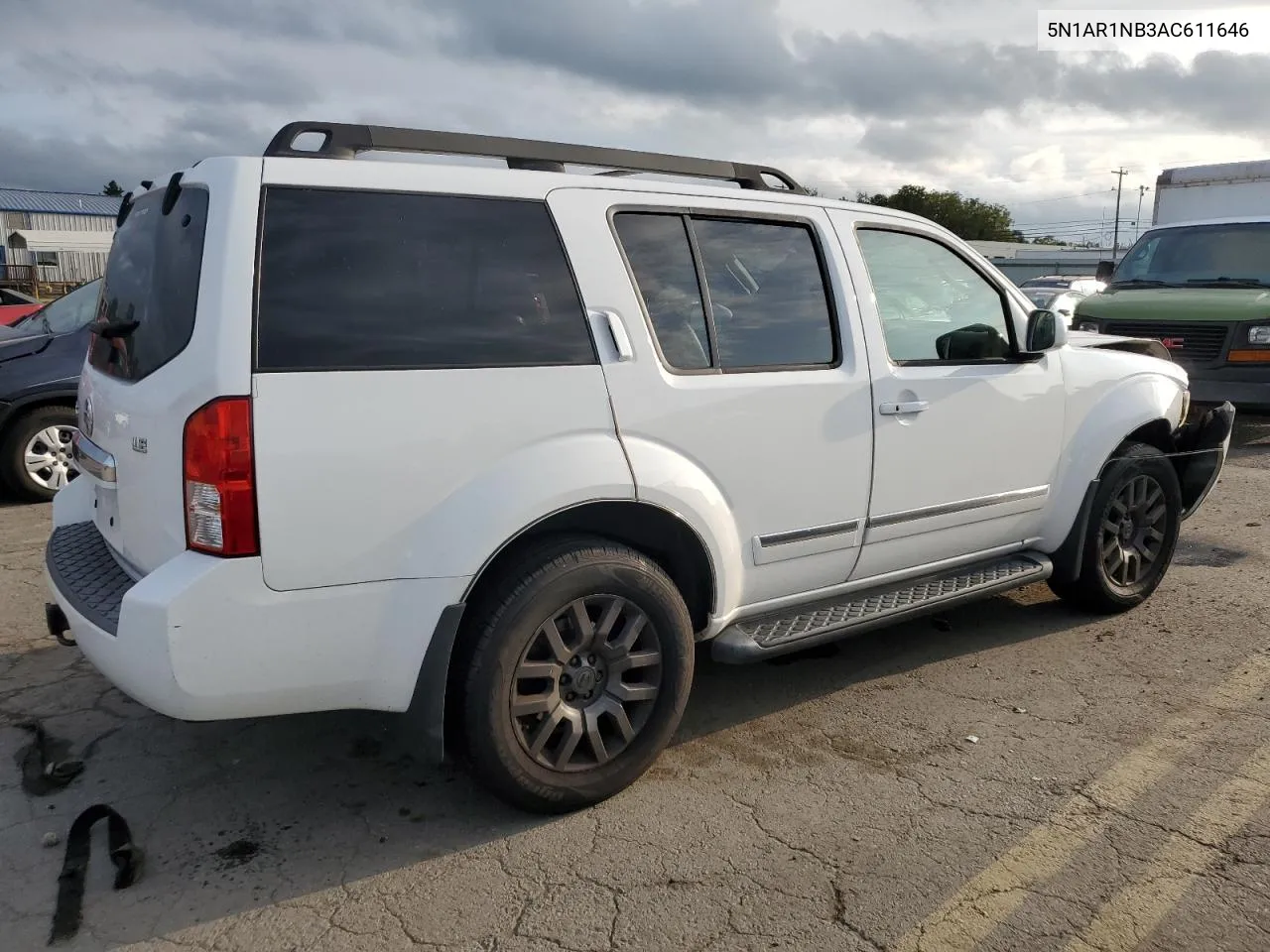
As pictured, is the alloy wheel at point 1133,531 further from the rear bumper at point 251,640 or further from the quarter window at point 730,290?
the rear bumper at point 251,640

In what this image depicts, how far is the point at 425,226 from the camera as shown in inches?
113

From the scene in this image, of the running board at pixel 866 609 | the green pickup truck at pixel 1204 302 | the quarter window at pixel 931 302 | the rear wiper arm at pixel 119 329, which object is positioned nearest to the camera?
the rear wiper arm at pixel 119 329

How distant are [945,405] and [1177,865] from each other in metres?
1.75

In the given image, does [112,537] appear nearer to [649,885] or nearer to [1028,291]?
[649,885]

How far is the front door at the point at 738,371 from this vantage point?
124 inches

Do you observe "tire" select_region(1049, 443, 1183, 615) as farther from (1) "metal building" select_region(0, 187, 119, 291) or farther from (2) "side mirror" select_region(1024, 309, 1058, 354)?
(1) "metal building" select_region(0, 187, 119, 291)

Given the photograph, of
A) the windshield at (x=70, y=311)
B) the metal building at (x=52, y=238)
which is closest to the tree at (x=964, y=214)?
the metal building at (x=52, y=238)

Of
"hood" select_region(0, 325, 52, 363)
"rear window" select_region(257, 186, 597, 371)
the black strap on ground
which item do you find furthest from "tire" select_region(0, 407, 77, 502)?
"rear window" select_region(257, 186, 597, 371)

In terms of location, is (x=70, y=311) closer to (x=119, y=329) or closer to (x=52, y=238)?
(x=119, y=329)

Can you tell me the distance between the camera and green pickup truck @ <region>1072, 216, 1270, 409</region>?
8.95 metres

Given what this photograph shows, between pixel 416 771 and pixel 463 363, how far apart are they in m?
1.46

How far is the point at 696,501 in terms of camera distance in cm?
322

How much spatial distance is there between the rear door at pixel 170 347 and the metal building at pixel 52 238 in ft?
144

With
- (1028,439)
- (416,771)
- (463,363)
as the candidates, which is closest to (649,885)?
(416,771)
